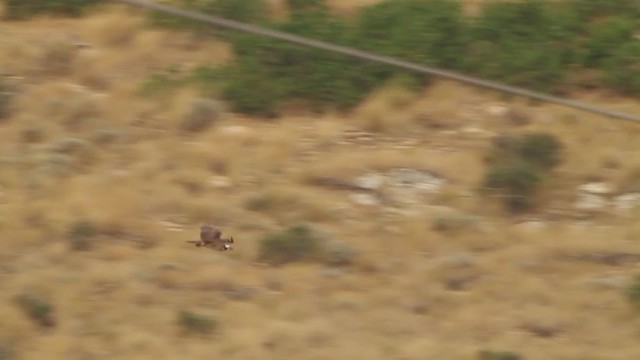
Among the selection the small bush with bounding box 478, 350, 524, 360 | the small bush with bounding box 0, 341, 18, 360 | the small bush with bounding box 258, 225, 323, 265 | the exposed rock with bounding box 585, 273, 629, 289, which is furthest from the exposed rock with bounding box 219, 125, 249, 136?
the small bush with bounding box 478, 350, 524, 360

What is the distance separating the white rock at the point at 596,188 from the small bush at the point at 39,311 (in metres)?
4.42

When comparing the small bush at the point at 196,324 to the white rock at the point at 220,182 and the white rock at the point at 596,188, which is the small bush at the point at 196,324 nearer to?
the white rock at the point at 220,182

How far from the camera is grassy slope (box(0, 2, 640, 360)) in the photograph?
8.77 metres

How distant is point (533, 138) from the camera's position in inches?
444

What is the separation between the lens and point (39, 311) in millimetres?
8914

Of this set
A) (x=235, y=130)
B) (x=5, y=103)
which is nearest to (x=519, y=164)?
(x=235, y=130)

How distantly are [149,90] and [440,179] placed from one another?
114 inches

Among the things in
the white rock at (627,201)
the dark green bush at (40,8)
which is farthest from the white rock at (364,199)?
the dark green bush at (40,8)

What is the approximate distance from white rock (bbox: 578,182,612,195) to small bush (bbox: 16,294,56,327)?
442 centimetres

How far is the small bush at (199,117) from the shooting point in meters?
11.9

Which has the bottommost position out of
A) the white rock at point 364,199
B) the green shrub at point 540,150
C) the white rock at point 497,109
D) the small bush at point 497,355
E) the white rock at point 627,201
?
the small bush at point 497,355

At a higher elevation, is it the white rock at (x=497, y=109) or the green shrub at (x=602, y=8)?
the green shrub at (x=602, y=8)

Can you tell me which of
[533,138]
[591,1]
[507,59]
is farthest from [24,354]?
[591,1]

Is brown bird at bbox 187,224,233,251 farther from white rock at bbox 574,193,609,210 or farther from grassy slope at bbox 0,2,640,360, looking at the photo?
white rock at bbox 574,193,609,210
